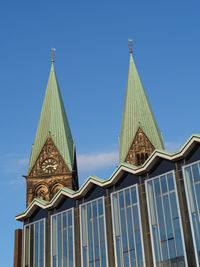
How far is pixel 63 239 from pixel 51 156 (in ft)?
107

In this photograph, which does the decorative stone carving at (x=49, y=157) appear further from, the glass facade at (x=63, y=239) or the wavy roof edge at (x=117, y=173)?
the glass facade at (x=63, y=239)

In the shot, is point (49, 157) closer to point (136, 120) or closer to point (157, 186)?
point (136, 120)

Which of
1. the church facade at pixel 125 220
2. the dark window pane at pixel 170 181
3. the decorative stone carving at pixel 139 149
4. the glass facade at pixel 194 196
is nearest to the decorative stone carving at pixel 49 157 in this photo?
the decorative stone carving at pixel 139 149

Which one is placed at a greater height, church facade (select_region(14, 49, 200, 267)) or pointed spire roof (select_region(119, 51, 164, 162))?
pointed spire roof (select_region(119, 51, 164, 162))

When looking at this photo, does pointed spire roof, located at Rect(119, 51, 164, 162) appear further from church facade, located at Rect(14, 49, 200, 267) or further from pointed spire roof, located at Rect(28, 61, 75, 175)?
church facade, located at Rect(14, 49, 200, 267)

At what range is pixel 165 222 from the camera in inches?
1277

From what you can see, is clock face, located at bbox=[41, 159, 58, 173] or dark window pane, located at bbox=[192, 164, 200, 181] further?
clock face, located at bbox=[41, 159, 58, 173]

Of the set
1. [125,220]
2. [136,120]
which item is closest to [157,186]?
[125,220]

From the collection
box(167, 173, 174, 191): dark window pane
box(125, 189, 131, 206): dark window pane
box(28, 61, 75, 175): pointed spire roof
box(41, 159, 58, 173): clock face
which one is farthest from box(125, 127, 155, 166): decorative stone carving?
box(167, 173, 174, 191): dark window pane

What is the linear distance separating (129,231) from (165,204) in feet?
10.7

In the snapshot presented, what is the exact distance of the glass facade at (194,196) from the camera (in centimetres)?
3055

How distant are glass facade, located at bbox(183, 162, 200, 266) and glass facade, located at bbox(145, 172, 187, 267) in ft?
2.82

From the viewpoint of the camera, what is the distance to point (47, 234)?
38.6 meters

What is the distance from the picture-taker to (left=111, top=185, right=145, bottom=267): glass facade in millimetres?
33250
